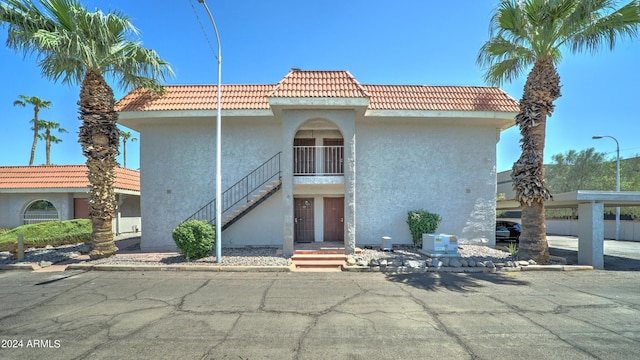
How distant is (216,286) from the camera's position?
23.4 feet

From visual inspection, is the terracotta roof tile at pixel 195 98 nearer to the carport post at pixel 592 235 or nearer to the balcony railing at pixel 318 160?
the balcony railing at pixel 318 160

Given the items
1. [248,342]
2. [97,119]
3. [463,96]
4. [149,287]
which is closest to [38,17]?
[97,119]

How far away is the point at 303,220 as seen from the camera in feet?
40.7

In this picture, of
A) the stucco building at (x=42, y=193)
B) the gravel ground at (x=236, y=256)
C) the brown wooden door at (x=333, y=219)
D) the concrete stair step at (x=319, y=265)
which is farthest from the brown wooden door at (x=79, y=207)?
the concrete stair step at (x=319, y=265)

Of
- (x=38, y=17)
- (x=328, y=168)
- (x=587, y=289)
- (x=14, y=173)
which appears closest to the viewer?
(x=587, y=289)

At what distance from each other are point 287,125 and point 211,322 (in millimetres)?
7249

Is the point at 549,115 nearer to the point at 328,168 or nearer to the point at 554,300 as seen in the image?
the point at 554,300

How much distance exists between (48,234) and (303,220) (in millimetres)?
12146

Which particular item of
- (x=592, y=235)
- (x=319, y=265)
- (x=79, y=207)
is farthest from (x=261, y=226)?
(x=79, y=207)

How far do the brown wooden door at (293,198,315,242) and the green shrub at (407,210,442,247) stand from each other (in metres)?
4.52

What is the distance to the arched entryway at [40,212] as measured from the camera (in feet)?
52.4

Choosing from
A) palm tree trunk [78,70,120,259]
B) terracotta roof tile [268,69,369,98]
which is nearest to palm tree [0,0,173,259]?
palm tree trunk [78,70,120,259]

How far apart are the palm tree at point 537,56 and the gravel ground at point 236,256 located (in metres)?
1.95

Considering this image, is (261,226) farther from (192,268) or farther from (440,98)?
(440,98)
